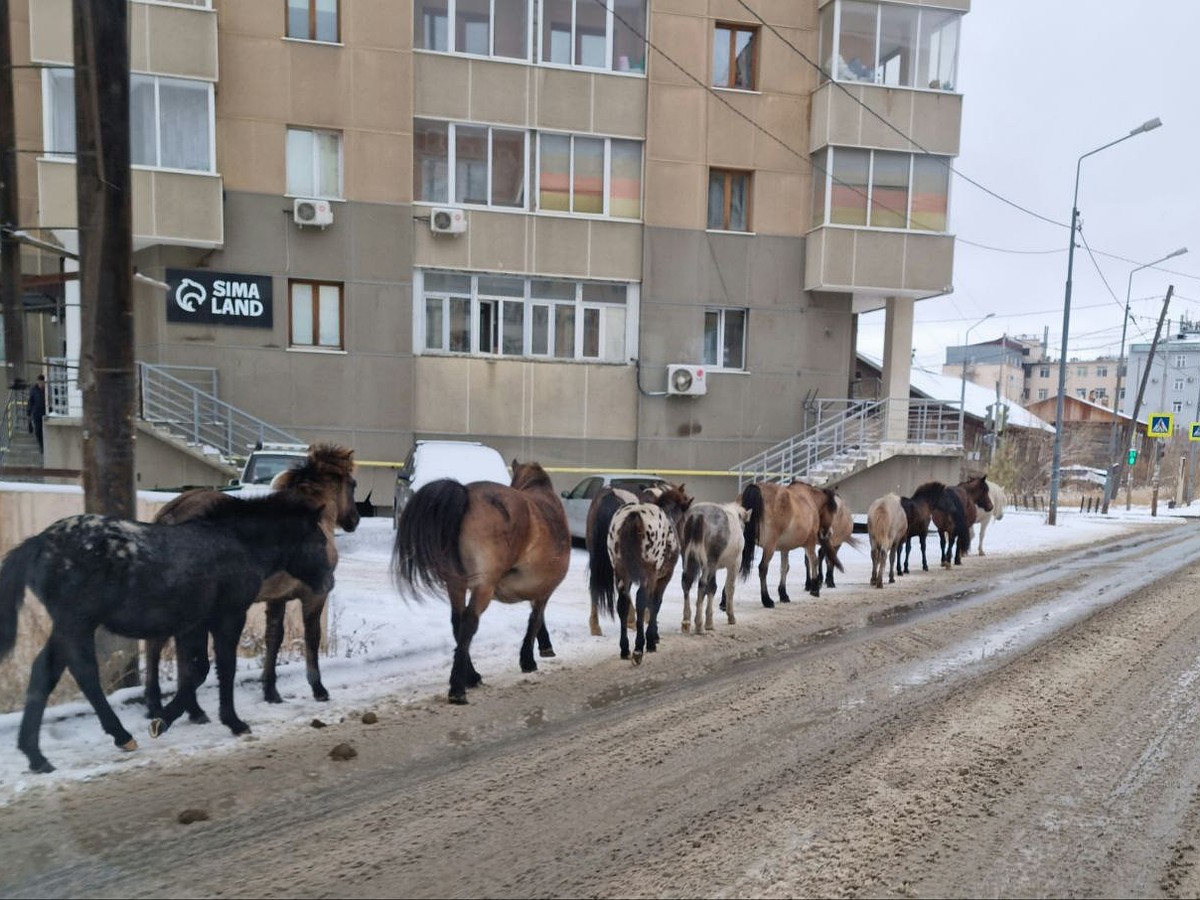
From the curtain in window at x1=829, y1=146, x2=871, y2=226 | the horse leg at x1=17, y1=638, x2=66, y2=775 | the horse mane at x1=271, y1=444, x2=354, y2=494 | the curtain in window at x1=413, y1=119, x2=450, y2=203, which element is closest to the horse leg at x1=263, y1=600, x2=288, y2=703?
the horse mane at x1=271, y1=444, x2=354, y2=494

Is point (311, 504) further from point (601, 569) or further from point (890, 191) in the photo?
point (890, 191)

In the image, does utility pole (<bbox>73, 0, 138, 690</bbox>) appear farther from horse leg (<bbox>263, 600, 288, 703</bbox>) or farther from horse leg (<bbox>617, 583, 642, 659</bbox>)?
horse leg (<bbox>617, 583, 642, 659</bbox>)

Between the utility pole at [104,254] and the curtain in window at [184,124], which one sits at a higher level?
the curtain in window at [184,124]

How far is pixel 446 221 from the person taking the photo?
1827 cm

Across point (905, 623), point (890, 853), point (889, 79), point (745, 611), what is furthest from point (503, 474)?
point (889, 79)

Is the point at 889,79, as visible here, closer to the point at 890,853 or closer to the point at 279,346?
the point at 279,346

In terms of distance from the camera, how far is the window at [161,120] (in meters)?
16.7

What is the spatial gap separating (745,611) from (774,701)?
3.88 meters

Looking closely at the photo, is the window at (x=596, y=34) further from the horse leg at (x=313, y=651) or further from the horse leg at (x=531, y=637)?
the horse leg at (x=313, y=651)

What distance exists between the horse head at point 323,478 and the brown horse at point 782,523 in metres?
5.61

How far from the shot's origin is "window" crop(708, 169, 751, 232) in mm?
20359

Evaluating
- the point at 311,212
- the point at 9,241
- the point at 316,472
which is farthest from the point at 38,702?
the point at 311,212

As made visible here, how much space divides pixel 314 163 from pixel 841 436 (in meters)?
14.0

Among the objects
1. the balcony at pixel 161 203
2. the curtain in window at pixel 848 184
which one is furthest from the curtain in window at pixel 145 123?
the curtain in window at pixel 848 184
